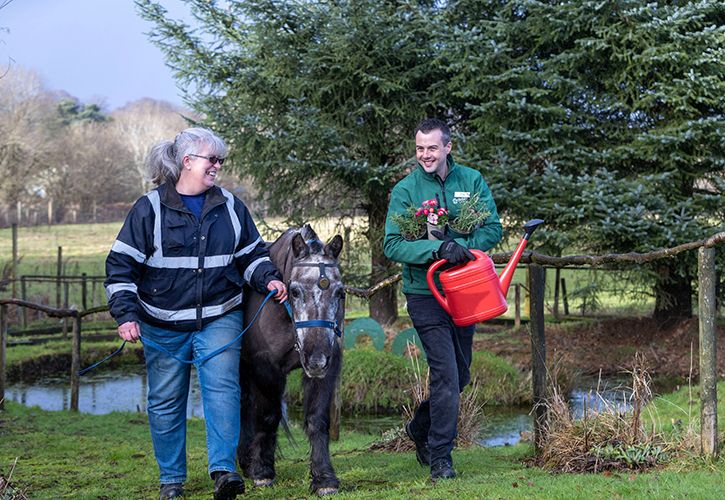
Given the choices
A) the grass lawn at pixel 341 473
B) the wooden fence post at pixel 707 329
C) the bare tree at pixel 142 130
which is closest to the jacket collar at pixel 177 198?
the grass lawn at pixel 341 473

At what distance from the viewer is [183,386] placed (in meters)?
4.71

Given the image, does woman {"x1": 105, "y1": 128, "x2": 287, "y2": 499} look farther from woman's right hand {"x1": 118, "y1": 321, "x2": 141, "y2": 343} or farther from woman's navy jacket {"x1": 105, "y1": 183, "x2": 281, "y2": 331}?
woman's right hand {"x1": 118, "y1": 321, "x2": 141, "y2": 343}

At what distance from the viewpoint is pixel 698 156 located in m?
11.6

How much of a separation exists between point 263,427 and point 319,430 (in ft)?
2.10

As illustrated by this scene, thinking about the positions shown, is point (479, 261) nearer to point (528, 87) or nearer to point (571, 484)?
point (571, 484)

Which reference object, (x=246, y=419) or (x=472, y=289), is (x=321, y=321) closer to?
(x=472, y=289)

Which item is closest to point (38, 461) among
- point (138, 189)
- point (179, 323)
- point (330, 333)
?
point (179, 323)

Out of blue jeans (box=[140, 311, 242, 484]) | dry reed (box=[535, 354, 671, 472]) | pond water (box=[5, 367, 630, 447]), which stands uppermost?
blue jeans (box=[140, 311, 242, 484])

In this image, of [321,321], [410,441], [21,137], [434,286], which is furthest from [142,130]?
[321,321]

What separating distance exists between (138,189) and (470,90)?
53833 mm

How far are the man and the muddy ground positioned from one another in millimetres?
6619

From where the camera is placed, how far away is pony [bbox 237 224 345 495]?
4.29m

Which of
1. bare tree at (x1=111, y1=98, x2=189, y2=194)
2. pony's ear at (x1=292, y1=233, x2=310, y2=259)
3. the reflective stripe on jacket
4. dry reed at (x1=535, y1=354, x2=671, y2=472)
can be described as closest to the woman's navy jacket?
pony's ear at (x1=292, y1=233, x2=310, y2=259)

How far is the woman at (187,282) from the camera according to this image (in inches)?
176
